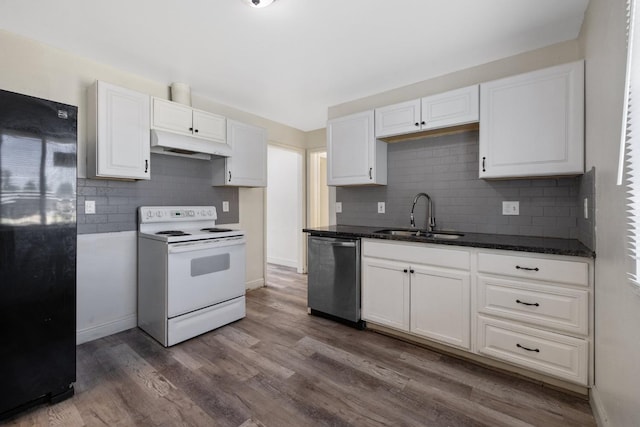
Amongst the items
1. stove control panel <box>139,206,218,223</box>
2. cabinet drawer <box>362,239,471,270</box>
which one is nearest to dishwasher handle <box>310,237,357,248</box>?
cabinet drawer <box>362,239,471,270</box>

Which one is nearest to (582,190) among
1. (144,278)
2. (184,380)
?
(184,380)

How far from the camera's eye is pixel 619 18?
117 centimetres

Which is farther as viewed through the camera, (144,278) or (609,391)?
(144,278)

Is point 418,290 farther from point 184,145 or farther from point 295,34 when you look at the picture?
point 184,145

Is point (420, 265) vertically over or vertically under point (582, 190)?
under

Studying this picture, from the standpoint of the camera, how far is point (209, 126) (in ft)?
10.1

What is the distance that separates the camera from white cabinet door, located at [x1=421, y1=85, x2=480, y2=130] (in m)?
2.38

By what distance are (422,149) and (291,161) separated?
9.16ft

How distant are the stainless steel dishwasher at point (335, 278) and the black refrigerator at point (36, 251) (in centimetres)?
188

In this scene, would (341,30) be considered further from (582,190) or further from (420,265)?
(582,190)

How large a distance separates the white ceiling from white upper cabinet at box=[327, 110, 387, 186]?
42cm

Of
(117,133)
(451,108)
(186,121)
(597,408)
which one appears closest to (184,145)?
(186,121)

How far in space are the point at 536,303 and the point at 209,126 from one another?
10.5 ft

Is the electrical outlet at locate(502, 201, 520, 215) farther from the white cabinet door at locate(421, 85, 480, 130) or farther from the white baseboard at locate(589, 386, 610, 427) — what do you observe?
the white baseboard at locate(589, 386, 610, 427)
